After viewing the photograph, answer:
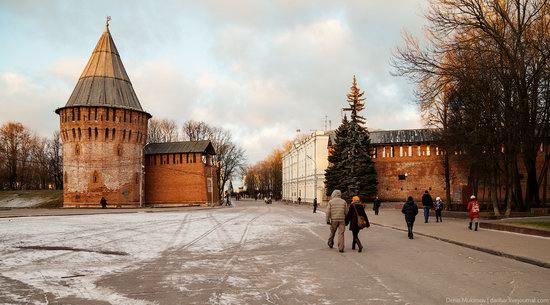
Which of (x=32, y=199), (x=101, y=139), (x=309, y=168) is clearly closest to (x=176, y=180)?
(x=101, y=139)

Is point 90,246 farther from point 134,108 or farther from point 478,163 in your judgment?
point 134,108

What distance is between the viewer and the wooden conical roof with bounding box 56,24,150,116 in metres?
57.3

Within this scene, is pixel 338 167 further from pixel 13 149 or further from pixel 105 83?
pixel 13 149

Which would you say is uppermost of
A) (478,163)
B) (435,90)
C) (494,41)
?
(494,41)

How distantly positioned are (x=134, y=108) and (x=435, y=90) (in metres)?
42.8

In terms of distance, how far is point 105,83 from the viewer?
2299 inches

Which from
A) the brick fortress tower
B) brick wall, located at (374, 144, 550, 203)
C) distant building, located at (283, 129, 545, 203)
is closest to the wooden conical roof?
the brick fortress tower

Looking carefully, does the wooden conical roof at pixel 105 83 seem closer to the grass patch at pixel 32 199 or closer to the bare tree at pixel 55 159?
the grass patch at pixel 32 199

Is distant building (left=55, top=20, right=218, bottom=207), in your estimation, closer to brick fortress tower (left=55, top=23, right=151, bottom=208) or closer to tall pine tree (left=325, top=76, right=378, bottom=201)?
brick fortress tower (left=55, top=23, right=151, bottom=208)

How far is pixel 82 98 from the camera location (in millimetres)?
57094

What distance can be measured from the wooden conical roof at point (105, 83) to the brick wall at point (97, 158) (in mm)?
1255

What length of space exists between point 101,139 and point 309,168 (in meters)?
32.3

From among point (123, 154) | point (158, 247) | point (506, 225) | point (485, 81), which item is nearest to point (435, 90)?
point (485, 81)

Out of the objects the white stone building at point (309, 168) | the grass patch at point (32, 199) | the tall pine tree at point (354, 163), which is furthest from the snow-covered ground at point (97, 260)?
the white stone building at point (309, 168)
